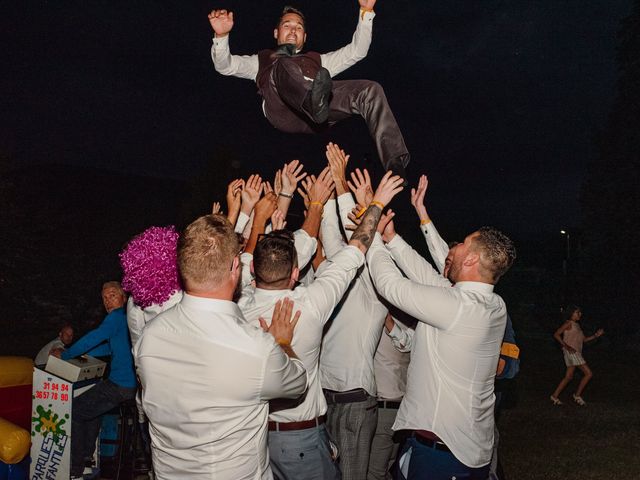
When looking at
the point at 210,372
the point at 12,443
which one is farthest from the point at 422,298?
the point at 12,443

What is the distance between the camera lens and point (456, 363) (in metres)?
2.71

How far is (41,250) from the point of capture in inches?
1005

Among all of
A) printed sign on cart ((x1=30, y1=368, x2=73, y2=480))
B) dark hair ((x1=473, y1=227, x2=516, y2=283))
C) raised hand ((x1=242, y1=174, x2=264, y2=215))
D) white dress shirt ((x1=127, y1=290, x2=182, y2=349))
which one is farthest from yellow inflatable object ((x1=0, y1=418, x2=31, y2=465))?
dark hair ((x1=473, y1=227, x2=516, y2=283))

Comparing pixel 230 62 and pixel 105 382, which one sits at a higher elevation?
pixel 230 62

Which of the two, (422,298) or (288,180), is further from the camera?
(288,180)

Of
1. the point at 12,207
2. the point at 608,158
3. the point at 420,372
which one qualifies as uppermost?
the point at 608,158

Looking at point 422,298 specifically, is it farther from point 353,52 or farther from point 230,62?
point 230,62

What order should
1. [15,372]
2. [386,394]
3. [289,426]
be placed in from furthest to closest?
[15,372] → [386,394] → [289,426]

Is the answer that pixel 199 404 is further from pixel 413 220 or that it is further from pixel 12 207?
pixel 413 220

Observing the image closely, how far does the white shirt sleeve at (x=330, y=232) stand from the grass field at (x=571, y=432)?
385cm

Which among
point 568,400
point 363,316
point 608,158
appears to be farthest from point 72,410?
point 608,158

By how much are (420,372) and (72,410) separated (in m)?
3.50

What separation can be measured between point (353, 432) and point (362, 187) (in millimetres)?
1385

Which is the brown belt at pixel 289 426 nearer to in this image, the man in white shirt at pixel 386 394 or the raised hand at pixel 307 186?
the man in white shirt at pixel 386 394
